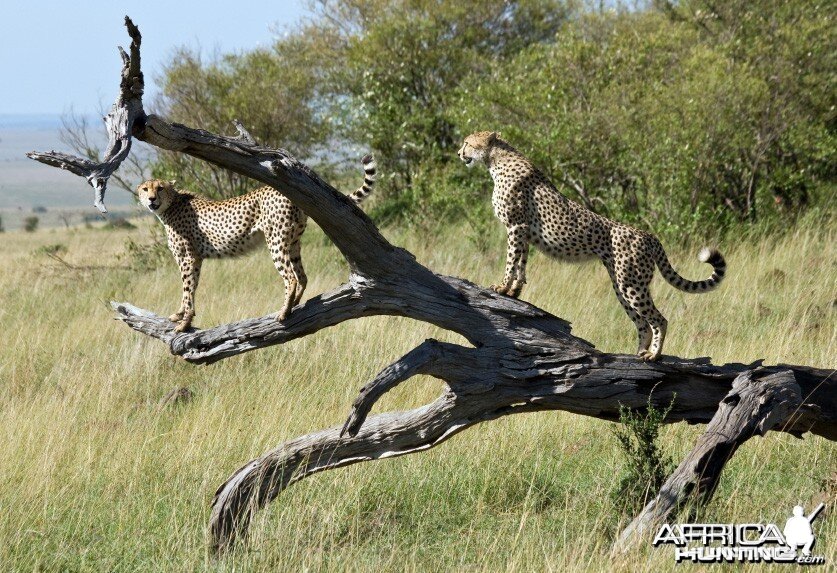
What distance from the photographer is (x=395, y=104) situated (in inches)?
546

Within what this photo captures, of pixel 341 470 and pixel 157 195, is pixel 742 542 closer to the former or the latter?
pixel 341 470

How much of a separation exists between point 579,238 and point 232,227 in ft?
5.15

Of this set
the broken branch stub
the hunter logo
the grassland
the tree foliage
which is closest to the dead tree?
the hunter logo

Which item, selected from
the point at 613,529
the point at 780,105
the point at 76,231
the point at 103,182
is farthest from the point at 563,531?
the point at 76,231

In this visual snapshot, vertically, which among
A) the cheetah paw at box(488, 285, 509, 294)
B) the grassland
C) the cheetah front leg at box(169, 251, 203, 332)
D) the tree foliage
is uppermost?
the tree foliage

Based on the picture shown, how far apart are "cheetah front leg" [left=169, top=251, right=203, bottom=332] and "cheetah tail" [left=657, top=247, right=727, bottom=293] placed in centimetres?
218

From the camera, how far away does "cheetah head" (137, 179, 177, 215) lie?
4.56m

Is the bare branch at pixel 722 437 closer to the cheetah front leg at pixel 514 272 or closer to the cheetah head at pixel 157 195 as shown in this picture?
the cheetah front leg at pixel 514 272

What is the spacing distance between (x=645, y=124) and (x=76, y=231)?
17.3 metres

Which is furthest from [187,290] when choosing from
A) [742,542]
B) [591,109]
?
[591,109]

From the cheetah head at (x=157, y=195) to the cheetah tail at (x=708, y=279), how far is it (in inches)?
92.7

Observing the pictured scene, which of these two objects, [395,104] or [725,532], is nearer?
[725,532]

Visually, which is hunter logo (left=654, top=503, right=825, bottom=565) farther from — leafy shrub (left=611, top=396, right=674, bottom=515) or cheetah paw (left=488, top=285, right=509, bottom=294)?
cheetah paw (left=488, top=285, right=509, bottom=294)

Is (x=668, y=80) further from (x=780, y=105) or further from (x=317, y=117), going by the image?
(x=317, y=117)
